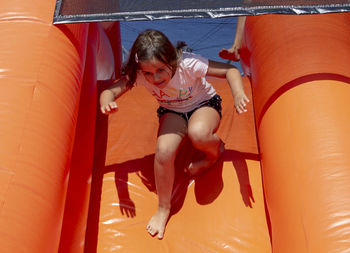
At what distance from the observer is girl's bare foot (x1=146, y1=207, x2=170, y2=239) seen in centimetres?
119

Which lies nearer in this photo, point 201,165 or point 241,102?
point 241,102

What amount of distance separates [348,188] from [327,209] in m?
0.07

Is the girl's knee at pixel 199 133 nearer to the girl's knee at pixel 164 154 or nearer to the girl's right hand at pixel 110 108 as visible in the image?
the girl's knee at pixel 164 154

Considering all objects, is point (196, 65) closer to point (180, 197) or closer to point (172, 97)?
point (172, 97)

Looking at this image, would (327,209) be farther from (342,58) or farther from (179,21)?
(179,21)

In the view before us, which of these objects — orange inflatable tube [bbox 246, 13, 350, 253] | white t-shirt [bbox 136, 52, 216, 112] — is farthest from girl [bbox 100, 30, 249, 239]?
orange inflatable tube [bbox 246, 13, 350, 253]

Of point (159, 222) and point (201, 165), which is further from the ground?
point (201, 165)

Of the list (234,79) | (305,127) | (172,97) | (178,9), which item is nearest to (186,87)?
(172,97)

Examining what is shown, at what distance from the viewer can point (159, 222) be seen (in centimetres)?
120

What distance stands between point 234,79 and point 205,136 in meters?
0.20

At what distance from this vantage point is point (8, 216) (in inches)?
31.2

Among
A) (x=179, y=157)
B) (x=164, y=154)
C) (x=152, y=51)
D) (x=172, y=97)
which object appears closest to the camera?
(x=152, y=51)

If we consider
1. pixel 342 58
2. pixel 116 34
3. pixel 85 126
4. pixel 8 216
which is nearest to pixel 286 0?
pixel 342 58

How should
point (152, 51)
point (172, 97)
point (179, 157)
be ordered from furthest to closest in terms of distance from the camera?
point (179, 157) < point (172, 97) < point (152, 51)
